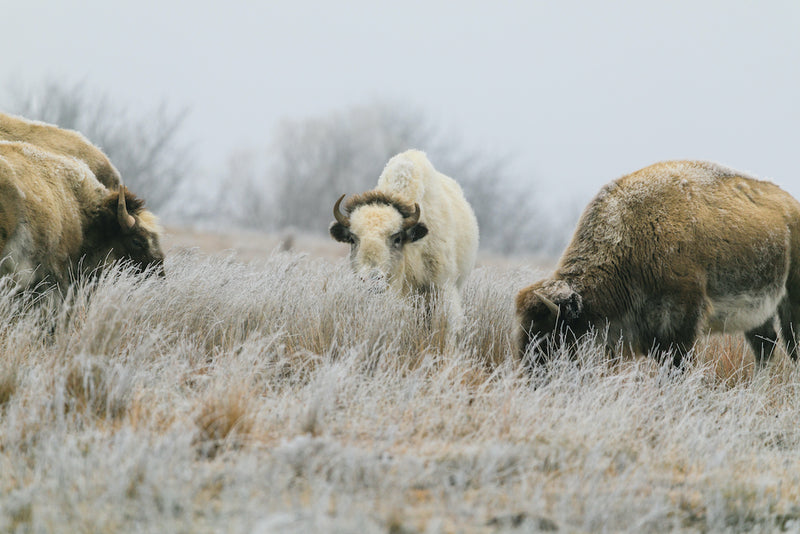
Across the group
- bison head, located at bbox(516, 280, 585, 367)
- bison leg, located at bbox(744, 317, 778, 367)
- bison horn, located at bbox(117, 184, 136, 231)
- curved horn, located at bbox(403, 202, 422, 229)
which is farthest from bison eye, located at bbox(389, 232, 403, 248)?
bison leg, located at bbox(744, 317, 778, 367)

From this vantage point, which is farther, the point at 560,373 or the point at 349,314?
the point at 349,314

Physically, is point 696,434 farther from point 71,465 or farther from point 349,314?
point 71,465

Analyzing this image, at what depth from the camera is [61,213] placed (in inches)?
262

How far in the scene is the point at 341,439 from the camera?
412cm

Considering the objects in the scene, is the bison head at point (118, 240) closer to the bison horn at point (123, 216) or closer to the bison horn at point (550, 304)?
the bison horn at point (123, 216)

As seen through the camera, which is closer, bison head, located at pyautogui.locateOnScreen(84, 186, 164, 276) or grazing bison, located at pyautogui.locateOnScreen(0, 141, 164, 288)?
grazing bison, located at pyautogui.locateOnScreen(0, 141, 164, 288)

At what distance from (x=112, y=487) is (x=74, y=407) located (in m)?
1.18

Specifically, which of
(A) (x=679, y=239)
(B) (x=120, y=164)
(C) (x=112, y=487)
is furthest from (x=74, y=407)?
(B) (x=120, y=164)

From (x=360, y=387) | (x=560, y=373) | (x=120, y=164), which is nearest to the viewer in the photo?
(x=360, y=387)

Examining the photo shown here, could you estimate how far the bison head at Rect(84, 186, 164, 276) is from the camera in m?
7.09

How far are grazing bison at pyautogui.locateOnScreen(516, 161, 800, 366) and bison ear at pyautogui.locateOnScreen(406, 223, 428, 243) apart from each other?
5.79 feet

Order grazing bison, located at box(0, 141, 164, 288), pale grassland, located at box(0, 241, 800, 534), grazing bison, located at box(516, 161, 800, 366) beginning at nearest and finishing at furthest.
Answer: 1. pale grassland, located at box(0, 241, 800, 534)
2. grazing bison, located at box(516, 161, 800, 366)
3. grazing bison, located at box(0, 141, 164, 288)

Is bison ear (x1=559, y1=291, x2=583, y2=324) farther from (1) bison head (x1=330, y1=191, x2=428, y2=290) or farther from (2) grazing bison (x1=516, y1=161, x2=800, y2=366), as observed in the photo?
(1) bison head (x1=330, y1=191, x2=428, y2=290)

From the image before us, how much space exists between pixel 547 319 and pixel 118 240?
13.7ft
